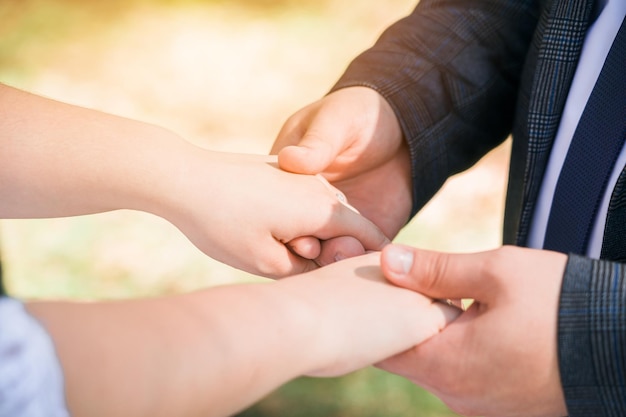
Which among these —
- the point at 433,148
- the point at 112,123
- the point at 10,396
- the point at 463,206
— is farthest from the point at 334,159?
the point at 463,206

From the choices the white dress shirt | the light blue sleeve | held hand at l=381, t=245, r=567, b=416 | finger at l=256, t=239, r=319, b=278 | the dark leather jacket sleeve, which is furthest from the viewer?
the dark leather jacket sleeve

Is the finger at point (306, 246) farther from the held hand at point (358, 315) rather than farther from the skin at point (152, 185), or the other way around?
the held hand at point (358, 315)

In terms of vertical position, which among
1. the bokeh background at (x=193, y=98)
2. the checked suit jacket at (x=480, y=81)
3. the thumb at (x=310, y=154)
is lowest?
the bokeh background at (x=193, y=98)

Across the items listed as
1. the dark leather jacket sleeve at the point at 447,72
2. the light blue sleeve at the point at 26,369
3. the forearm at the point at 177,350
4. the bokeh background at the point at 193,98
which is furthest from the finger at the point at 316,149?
the bokeh background at the point at 193,98

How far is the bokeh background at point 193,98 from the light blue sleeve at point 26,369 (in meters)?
1.32

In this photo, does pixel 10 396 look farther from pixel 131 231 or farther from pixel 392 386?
pixel 131 231

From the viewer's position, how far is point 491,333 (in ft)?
2.56

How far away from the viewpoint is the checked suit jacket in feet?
3.15

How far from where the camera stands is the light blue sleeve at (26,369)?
46 centimetres

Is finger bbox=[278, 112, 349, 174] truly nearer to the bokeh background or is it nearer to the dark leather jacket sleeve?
the dark leather jacket sleeve

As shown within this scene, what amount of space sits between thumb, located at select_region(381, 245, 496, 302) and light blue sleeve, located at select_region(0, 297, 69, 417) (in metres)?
0.44

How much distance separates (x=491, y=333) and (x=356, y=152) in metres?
0.44

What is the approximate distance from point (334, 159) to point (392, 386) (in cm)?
91

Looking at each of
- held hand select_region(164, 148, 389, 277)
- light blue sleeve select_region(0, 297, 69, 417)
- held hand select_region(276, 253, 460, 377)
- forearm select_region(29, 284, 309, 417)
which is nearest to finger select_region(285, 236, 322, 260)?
held hand select_region(164, 148, 389, 277)
